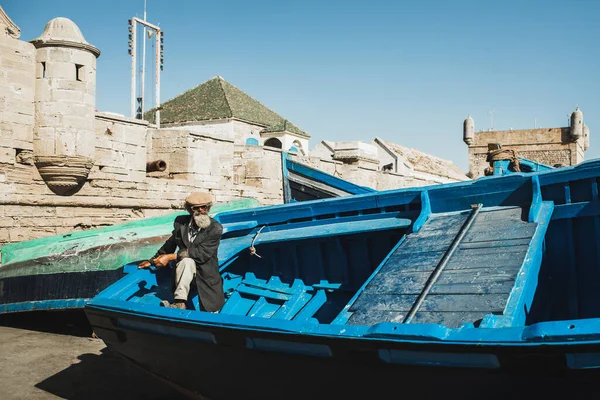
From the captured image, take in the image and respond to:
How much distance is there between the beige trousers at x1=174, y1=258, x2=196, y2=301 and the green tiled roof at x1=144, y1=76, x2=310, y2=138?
100ft

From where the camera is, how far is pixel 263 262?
21.4 feet

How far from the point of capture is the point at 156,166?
11531 millimetres

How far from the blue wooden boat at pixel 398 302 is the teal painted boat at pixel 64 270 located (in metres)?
1.80

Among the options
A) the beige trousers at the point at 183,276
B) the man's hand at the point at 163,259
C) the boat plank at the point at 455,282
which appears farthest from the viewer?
the man's hand at the point at 163,259

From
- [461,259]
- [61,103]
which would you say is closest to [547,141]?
[61,103]

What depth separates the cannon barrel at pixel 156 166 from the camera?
454 inches

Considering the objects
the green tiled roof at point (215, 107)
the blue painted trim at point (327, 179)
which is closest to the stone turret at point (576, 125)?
the green tiled roof at point (215, 107)

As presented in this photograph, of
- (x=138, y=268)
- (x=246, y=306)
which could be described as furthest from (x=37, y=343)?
(x=246, y=306)

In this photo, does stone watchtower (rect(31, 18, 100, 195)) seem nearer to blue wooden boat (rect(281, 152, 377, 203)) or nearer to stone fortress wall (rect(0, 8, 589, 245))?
stone fortress wall (rect(0, 8, 589, 245))

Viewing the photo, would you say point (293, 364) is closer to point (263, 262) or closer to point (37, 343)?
point (263, 262)

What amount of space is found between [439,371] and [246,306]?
10.0 ft

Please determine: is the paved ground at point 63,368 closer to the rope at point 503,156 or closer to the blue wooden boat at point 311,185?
the blue wooden boat at point 311,185

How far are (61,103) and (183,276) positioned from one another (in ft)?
17.1

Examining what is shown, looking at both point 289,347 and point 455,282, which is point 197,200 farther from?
point 455,282
